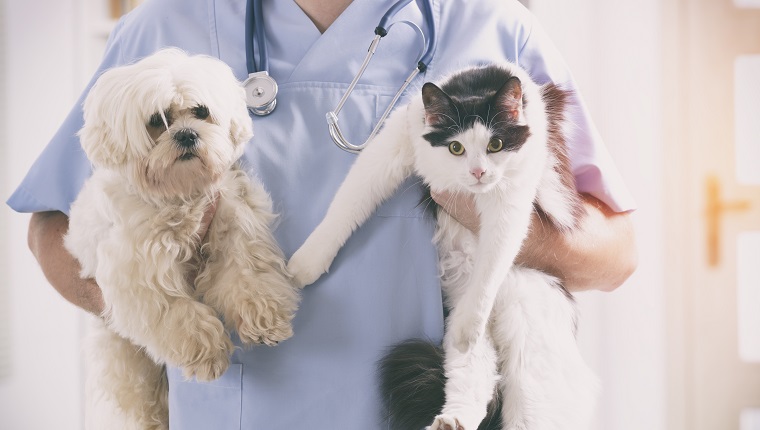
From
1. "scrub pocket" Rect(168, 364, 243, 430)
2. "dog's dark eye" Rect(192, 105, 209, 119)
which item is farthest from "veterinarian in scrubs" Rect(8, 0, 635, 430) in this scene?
"dog's dark eye" Rect(192, 105, 209, 119)

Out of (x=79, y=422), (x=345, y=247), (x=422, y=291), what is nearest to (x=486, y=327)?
(x=422, y=291)

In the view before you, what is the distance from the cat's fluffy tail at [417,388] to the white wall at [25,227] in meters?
1.92

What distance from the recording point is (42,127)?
2.53m

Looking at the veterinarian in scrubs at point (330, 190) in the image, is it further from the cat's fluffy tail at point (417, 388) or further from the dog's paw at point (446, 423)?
the dog's paw at point (446, 423)

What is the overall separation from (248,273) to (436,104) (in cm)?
34

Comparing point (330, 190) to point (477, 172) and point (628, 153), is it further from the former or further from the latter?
point (628, 153)

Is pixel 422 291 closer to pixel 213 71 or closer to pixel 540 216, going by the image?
pixel 540 216

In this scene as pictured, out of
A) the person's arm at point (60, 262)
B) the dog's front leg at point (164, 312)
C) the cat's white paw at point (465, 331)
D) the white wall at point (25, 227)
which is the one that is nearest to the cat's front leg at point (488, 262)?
the cat's white paw at point (465, 331)

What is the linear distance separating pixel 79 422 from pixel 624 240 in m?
2.11

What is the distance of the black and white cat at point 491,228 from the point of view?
0.87 m

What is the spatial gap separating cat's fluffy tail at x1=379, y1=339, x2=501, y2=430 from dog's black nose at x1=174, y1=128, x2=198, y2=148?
39cm

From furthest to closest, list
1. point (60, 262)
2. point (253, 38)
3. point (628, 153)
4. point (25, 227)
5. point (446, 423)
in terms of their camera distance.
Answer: point (25, 227), point (628, 153), point (60, 262), point (253, 38), point (446, 423)

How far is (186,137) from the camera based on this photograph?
918mm

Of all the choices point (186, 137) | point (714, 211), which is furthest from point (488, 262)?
point (714, 211)
